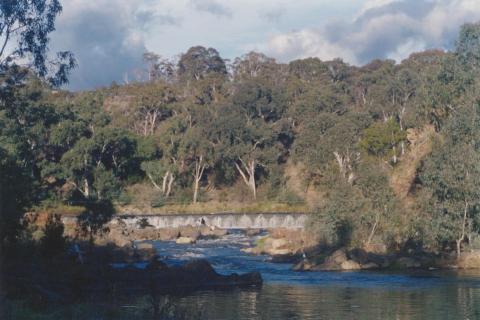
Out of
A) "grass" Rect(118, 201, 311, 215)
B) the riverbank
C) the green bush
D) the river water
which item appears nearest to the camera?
the river water

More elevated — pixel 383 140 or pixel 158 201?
pixel 383 140

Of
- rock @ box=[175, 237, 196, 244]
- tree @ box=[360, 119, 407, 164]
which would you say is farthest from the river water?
tree @ box=[360, 119, 407, 164]

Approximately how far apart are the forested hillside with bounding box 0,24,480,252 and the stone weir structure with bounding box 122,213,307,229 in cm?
412

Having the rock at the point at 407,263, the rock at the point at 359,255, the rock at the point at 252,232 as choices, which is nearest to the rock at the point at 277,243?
the rock at the point at 359,255

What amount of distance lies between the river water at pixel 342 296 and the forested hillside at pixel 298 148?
21.5 feet

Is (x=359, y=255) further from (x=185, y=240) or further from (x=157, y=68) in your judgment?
(x=157, y=68)

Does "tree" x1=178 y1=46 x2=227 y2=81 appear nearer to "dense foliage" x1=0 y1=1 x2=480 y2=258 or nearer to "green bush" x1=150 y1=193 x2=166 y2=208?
"dense foliage" x1=0 y1=1 x2=480 y2=258

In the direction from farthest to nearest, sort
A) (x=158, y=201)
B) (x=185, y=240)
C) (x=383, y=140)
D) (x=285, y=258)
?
(x=158, y=201) < (x=383, y=140) < (x=185, y=240) < (x=285, y=258)

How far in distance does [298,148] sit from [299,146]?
27cm

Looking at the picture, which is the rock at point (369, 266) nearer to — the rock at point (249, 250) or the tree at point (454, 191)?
the tree at point (454, 191)

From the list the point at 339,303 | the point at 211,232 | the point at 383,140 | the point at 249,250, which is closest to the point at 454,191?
the point at 249,250

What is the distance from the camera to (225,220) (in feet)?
234

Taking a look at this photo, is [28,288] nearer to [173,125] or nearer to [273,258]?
[273,258]

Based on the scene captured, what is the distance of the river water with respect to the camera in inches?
1125
